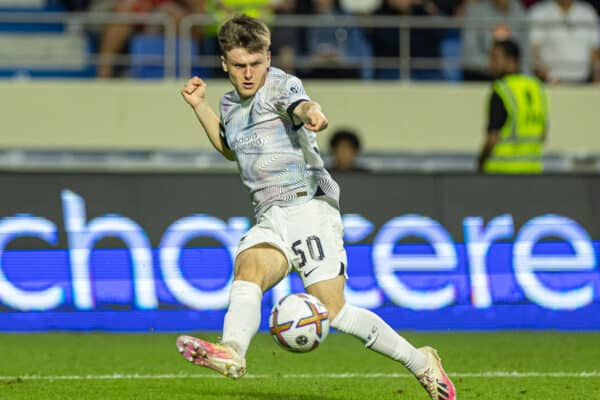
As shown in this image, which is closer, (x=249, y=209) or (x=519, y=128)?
(x=249, y=209)

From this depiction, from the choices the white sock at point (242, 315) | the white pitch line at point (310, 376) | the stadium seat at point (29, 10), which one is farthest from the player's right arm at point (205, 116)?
the stadium seat at point (29, 10)

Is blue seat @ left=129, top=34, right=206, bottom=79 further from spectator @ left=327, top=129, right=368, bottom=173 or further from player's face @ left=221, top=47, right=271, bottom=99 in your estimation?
player's face @ left=221, top=47, right=271, bottom=99

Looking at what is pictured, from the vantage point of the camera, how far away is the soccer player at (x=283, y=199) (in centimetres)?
621

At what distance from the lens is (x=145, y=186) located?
10867 mm

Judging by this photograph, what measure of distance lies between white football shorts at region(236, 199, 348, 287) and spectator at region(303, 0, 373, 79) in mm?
8780

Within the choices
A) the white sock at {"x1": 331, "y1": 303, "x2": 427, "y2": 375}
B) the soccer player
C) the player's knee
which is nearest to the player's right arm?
the soccer player

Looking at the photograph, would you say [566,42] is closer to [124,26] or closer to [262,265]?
[124,26]

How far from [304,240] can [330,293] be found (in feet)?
0.96

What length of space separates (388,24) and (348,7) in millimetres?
776

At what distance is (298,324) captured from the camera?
5805 millimetres

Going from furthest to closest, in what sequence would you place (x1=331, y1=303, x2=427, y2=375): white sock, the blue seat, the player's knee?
the blue seat → (x1=331, y1=303, x2=427, y2=375): white sock → the player's knee

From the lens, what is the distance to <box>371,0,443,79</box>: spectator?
49.7 ft

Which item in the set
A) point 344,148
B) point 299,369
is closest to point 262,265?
point 299,369

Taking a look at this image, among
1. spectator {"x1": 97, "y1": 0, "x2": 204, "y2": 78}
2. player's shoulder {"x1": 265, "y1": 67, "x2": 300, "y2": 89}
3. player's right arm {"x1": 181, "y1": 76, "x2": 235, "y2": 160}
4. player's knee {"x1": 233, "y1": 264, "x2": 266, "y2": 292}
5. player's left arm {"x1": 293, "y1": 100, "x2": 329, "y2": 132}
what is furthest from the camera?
spectator {"x1": 97, "y1": 0, "x2": 204, "y2": 78}
